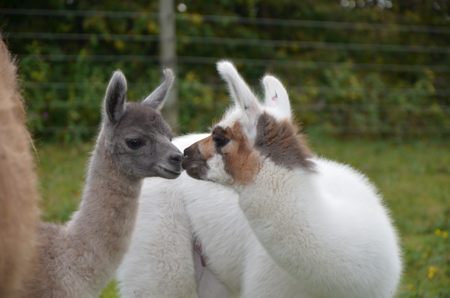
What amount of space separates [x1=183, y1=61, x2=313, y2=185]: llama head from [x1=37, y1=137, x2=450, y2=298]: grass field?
1833 millimetres

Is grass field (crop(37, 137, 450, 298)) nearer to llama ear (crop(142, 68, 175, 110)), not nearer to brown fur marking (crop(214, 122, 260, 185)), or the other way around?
llama ear (crop(142, 68, 175, 110))

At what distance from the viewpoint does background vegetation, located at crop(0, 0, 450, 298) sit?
6.45m

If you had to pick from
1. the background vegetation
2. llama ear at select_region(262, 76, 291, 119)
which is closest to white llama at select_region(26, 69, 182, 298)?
llama ear at select_region(262, 76, 291, 119)

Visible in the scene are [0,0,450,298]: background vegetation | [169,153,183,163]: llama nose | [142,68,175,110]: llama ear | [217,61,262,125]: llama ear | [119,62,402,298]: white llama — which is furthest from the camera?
[0,0,450,298]: background vegetation

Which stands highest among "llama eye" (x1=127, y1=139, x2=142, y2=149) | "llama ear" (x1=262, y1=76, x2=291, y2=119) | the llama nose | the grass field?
"llama ear" (x1=262, y1=76, x2=291, y2=119)

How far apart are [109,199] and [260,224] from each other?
922 millimetres

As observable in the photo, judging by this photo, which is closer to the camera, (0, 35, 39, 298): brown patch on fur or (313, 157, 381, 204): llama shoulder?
(0, 35, 39, 298): brown patch on fur

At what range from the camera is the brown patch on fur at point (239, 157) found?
2.64 metres

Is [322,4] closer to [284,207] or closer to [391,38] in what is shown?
[391,38]

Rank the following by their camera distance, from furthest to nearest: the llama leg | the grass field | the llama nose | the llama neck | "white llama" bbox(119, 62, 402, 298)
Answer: the grass field, the llama leg, the llama nose, the llama neck, "white llama" bbox(119, 62, 402, 298)

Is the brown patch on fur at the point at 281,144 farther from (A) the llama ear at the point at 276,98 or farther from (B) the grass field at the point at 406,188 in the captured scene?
(B) the grass field at the point at 406,188

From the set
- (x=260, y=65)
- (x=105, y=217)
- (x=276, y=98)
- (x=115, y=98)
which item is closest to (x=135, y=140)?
(x=115, y=98)

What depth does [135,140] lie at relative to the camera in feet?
9.96

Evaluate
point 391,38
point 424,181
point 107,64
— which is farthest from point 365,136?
point 107,64
